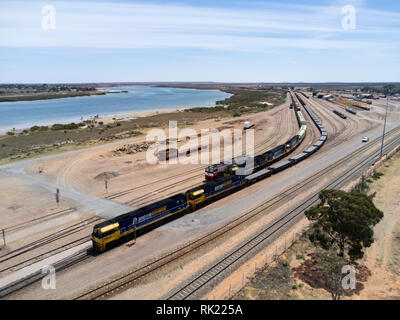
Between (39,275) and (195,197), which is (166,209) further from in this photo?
(39,275)

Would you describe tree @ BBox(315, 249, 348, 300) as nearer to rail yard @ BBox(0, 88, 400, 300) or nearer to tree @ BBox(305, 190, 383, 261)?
tree @ BBox(305, 190, 383, 261)

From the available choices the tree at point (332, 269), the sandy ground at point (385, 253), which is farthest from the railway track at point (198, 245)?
the sandy ground at point (385, 253)

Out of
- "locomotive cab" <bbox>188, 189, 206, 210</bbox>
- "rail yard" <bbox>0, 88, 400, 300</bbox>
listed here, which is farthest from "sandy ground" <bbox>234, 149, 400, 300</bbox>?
"locomotive cab" <bbox>188, 189, 206, 210</bbox>

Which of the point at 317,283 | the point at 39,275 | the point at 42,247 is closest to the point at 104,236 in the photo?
the point at 39,275

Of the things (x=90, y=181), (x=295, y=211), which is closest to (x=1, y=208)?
(x=90, y=181)

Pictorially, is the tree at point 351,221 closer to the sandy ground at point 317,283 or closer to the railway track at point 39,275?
the sandy ground at point 317,283
